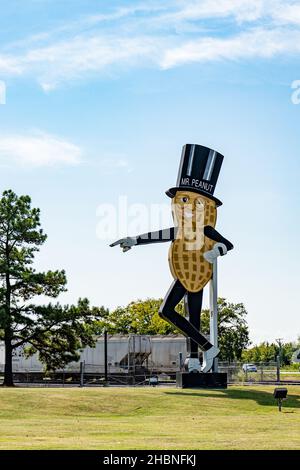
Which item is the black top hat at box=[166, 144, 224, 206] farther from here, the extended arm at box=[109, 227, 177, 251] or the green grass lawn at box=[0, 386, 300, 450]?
the green grass lawn at box=[0, 386, 300, 450]

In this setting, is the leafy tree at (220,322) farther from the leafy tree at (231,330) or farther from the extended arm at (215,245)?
the extended arm at (215,245)

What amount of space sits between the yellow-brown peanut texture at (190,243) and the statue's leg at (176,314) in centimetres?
36

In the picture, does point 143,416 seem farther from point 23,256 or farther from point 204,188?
point 23,256

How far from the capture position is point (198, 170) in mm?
33969

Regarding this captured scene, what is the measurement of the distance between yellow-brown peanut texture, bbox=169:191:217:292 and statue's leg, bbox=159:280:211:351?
357mm

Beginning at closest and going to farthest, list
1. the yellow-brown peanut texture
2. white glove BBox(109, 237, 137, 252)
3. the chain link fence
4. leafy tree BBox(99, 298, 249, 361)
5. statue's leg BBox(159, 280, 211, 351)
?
statue's leg BBox(159, 280, 211, 351), white glove BBox(109, 237, 137, 252), the yellow-brown peanut texture, the chain link fence, leafy tree BBox(99, 298, 249, 361)

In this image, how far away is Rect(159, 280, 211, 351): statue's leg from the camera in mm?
32750

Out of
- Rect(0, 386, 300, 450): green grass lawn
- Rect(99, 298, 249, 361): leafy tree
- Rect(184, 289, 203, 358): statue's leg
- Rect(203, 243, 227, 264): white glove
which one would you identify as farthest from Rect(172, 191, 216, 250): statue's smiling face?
Rect(99, 298, 249, 361): leafy tree

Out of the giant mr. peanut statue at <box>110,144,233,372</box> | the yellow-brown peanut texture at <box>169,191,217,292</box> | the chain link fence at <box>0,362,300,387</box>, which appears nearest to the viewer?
the giant mr. peanut statue at <box>110,144,233,372</box>

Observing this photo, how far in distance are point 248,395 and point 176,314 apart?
436cm

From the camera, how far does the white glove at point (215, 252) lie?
33.9 meters

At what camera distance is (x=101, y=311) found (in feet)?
143

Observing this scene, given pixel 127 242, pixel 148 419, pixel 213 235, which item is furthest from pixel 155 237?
pixel 148 419
